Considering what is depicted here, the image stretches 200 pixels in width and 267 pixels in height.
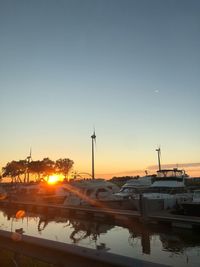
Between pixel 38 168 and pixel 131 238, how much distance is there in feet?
327

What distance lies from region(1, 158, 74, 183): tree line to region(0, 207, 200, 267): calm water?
294ft

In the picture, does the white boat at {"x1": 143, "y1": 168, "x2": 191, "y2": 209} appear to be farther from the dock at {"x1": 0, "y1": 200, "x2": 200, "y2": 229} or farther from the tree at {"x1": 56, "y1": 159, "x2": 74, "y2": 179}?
the tree at {"x1": 56, "y1": 159, "x2": 74, "y2": 179}

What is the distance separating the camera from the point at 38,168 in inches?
4660

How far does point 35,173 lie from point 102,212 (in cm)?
9672

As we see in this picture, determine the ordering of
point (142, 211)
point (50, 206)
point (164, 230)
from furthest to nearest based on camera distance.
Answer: point (50, 206), point (142, 211), point (164, 230)

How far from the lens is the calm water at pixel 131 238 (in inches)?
670

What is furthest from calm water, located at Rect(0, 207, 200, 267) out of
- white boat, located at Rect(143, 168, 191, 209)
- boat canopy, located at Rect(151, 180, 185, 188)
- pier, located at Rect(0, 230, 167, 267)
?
boat canopy, located at Rect(151, 180, 185, 188)

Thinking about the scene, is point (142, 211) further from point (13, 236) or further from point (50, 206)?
point (13, 236)

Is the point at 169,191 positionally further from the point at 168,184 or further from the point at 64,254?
the point at 64,254

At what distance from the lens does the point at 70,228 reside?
26.5 meters

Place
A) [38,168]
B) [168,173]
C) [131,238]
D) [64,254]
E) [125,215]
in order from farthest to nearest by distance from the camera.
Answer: [38,168] → [168,173] → [125,215] → [131,238] → [64,254]

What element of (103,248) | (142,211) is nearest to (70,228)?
(142,211)

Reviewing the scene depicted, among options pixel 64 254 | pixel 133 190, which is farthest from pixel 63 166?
pixel 64 254

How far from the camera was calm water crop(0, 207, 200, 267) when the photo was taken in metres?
17.0
